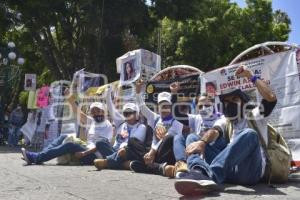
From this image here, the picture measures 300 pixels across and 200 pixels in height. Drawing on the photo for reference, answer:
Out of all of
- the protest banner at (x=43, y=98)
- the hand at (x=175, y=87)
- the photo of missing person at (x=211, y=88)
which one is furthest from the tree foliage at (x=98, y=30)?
the photo of missing person at (x=211, y=88)

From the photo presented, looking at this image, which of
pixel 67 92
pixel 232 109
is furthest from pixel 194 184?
pixel 67 92

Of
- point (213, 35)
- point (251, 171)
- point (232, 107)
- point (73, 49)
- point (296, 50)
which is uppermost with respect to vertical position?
point (213, 35)

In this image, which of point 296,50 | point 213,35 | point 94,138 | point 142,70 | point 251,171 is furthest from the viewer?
point 213,35

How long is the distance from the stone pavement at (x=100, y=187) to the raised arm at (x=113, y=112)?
2.18m

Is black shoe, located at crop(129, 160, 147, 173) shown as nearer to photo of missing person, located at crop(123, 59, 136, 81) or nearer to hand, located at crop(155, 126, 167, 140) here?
hand, located at crop(155, 126, 167, 140)

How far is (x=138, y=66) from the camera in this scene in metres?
10.9

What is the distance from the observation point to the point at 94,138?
934 cm

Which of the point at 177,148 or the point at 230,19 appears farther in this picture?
the point at 230,19

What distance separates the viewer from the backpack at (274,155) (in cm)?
606

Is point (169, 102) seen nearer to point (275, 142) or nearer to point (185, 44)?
point (275, 142)

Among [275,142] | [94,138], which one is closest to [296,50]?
[275,142]

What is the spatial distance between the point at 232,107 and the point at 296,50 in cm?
201

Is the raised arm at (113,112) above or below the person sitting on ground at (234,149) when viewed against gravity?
above

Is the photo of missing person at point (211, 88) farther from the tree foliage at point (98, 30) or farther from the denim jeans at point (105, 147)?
the tree foliage at point (98, 30)
